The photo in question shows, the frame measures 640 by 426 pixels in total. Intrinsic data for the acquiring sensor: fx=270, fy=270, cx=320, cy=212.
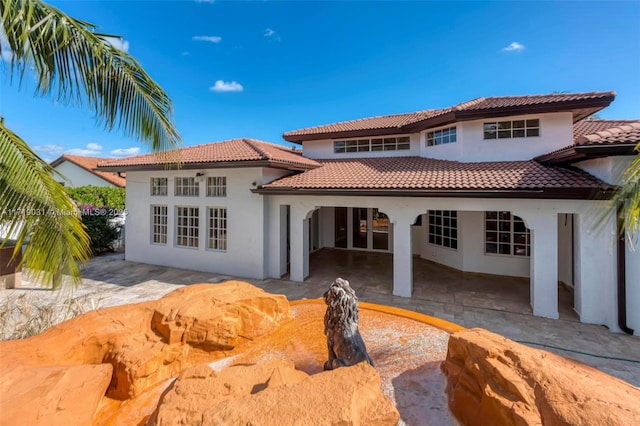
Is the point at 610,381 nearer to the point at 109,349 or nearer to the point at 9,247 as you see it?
the point at 109,349

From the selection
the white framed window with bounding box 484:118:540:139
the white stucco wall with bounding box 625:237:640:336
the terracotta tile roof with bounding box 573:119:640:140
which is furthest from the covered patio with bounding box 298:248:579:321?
the terracotta tile roof with bounding box 573:119:640:140

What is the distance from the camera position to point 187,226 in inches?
508

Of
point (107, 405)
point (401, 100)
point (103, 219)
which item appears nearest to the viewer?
point (107, 405)

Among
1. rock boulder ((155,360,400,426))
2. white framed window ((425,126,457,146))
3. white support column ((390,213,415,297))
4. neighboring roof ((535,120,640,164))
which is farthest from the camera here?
white framed window ((425,126,457,146))

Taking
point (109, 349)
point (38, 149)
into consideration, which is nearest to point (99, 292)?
point (109, 349)

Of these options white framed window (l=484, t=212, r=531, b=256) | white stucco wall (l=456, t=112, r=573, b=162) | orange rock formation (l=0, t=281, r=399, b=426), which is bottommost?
orange rock formation (l=0, t=281, r=399, b=426)

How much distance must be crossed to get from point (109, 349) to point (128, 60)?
16.2 ft

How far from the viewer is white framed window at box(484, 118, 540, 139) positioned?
10680 mm

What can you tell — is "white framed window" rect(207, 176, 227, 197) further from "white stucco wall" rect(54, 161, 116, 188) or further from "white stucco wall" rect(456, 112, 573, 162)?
"white stucco wall" rect(54, 161, 116, 188)

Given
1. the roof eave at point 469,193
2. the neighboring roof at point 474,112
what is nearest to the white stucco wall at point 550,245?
the roof eave at point 469,193

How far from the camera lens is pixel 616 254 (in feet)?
23.7

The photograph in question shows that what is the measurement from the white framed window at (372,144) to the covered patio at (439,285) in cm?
602

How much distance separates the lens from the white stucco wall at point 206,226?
37.2 ft

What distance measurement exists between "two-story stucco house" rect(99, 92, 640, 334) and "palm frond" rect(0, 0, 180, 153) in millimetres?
3133
